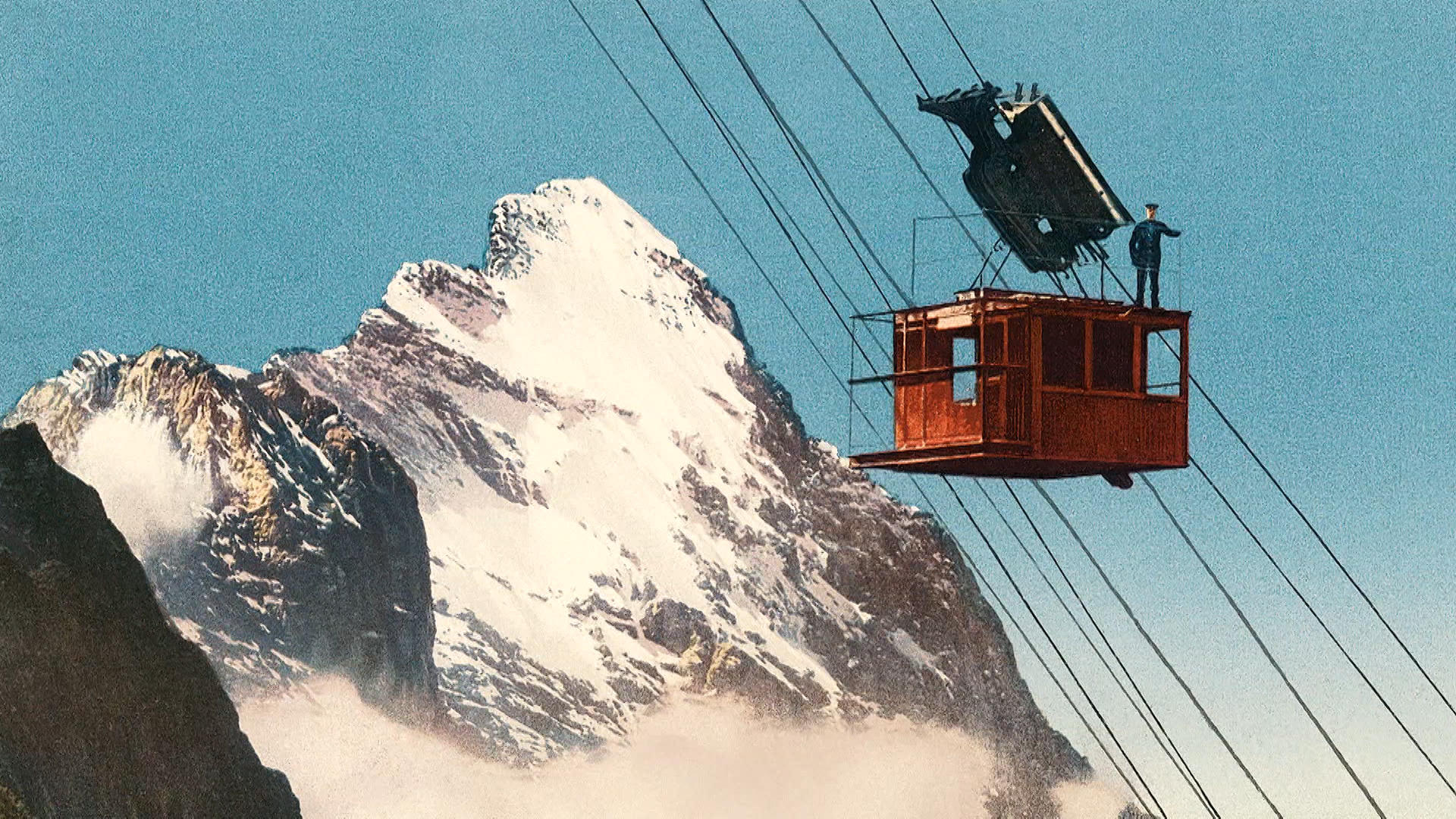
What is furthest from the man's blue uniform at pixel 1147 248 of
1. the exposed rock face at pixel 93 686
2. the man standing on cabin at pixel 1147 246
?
the exposed rock face at pixel 93 686

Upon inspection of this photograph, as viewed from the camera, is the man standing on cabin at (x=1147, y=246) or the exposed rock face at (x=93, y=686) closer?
the man standing on cabin at (x=1147, y=246)

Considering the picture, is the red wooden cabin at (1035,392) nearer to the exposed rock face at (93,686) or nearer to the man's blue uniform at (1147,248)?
the man's blue uniform at (1147,248)

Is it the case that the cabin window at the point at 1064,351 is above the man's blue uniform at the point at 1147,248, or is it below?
below

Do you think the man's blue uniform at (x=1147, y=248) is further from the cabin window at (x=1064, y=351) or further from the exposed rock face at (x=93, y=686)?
the exposed rock face at (x=93, y=686)

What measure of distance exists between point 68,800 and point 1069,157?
76732mm

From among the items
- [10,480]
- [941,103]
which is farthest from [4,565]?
[941,103]

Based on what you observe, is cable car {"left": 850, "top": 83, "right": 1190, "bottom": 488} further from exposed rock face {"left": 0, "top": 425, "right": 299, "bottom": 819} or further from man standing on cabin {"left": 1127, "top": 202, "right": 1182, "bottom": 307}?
exposed rock face {"left": 0, "top": 425, "right": 299, "bottom": 819}

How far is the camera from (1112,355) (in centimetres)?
5797

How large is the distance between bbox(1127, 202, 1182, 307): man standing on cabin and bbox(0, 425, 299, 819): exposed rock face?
242ft

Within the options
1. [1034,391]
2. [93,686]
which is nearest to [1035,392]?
[1034,391]

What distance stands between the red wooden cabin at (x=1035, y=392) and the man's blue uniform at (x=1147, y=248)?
1.04 m

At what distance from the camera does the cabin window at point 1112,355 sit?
5781 centimetres

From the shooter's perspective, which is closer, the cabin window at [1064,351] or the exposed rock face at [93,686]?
the cabin window at [1064,351]

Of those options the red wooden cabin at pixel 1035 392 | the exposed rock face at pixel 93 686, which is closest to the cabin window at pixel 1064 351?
the red wooden cabin at pixel 1035 392
